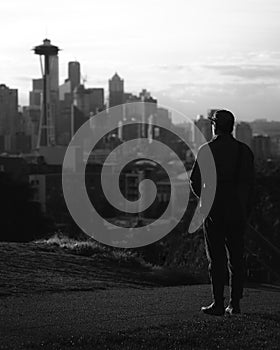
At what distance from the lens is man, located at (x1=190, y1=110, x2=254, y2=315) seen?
9.07 m

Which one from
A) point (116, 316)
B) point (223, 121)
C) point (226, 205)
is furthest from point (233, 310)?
point (223, 121)

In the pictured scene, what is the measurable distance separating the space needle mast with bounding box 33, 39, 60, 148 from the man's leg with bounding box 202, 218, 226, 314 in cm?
12189

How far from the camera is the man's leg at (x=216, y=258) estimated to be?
29.9 ft

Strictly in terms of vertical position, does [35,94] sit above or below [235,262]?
above

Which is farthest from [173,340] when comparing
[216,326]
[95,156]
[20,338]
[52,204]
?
[95,156]

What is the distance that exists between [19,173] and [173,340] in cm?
6934

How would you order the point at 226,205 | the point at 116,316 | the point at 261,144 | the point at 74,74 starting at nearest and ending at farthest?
the point at 116,316 < the point at 226,205 < the point at 261,144 < the point at 74,74

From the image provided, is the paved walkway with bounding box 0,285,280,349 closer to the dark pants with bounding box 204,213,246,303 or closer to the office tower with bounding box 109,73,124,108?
the dark pants with bounding box 204,213,246,303

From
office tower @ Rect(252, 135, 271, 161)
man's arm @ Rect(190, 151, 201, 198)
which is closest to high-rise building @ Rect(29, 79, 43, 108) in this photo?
office tower @ Rect(252, 135, 271, 161)

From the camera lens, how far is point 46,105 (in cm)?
13825

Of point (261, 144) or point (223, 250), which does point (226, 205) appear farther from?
point (261, 144)

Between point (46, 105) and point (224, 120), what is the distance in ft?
428

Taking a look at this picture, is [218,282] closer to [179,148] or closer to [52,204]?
[52,204]

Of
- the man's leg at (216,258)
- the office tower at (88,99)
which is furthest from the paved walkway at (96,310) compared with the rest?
the office tower at (88,99)
